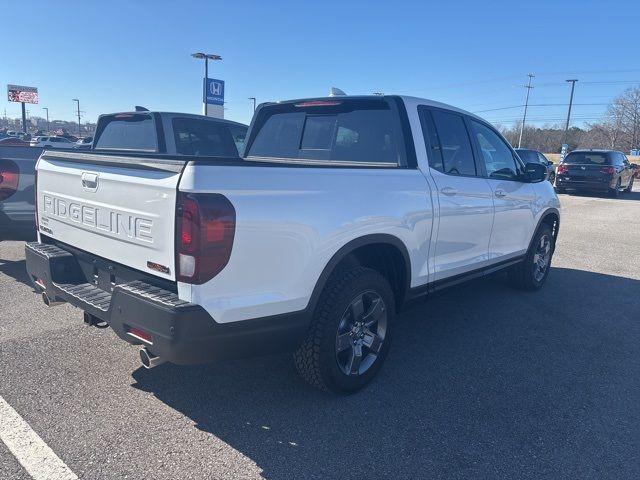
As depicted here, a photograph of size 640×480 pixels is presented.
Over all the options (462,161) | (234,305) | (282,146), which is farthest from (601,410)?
(282,146)

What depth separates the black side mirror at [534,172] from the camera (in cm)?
514

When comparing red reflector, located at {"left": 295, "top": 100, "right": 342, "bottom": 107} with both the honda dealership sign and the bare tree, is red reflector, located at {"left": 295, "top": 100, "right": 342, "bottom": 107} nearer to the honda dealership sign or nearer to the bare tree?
the honda dealership sign

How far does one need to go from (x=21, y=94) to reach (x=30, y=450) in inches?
2602

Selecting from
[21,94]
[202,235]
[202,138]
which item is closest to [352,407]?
[202,235]

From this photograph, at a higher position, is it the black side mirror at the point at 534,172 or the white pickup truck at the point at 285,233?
the black side mirror at the point at 534,172

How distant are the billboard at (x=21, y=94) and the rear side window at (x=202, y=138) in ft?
198

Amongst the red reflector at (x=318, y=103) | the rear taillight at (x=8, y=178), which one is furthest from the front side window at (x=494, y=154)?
the rear taillight at (x=8, y=178)

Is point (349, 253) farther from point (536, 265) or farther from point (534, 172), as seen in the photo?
point (536, 265)

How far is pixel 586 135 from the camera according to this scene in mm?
89125

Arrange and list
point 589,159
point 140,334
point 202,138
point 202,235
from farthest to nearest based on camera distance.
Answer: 1. point 589,159
2. point 202,138
3. point 140,334
4. point 202,235

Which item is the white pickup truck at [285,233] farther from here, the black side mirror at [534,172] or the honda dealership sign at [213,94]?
the honda dealership sign at [213,94]

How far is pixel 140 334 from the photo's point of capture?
2.51 meters

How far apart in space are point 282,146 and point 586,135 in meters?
99.4

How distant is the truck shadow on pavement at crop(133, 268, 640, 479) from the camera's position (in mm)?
2648
